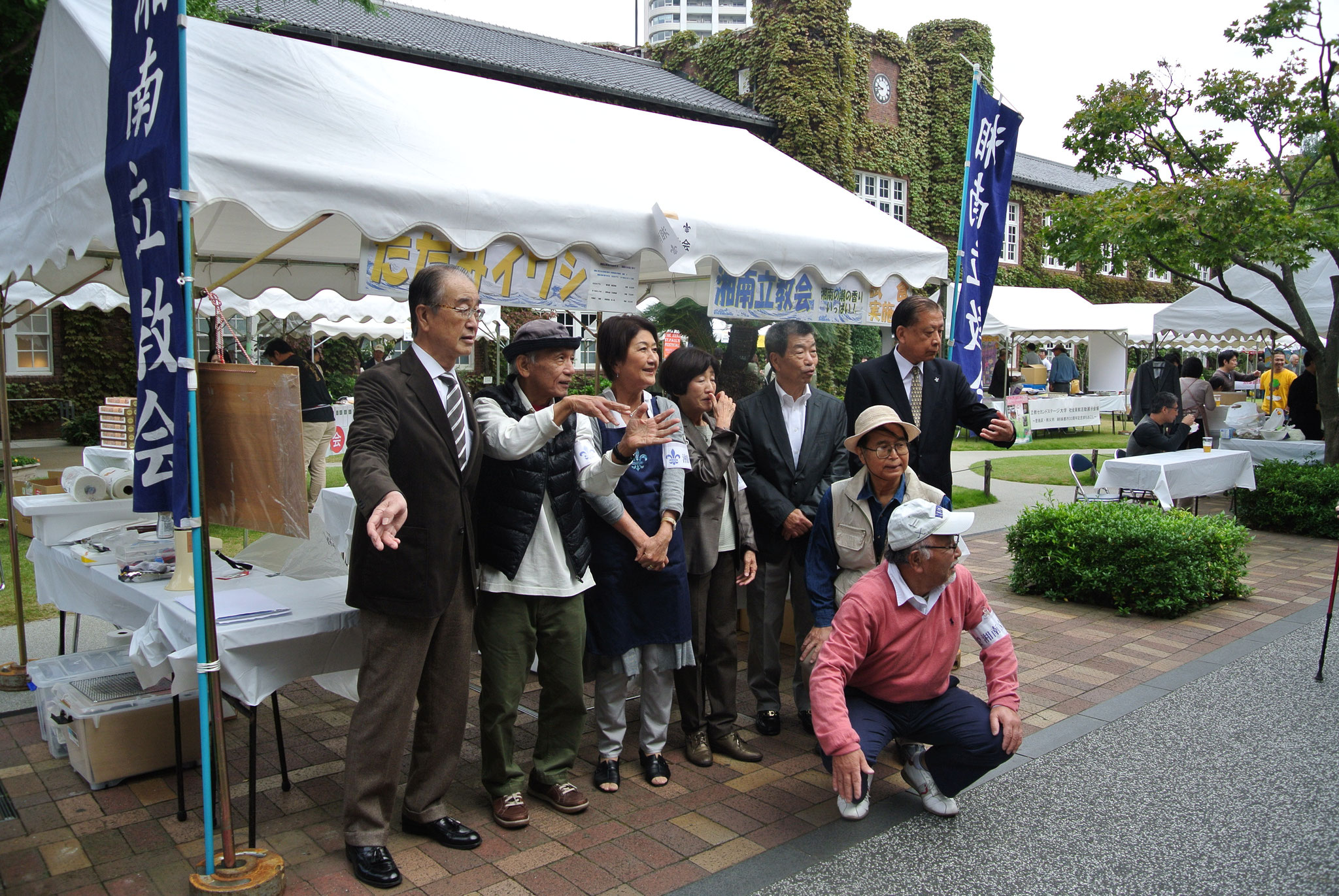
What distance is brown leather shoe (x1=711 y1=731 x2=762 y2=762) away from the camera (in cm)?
414

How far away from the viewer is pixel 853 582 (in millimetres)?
3945

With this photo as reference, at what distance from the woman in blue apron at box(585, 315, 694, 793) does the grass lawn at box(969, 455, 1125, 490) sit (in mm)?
8792

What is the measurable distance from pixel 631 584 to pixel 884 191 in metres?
28.2

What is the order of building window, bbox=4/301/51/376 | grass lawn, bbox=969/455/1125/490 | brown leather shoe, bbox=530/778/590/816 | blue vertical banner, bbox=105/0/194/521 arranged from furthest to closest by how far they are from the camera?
1. building window, bbox=4/301/51/376
2. grass lawn, bbox=969/455/1125/490
3. brown leather shoe, bbox=530/778/590/816
4. blue vertical banner, bbox=105/0/194/521

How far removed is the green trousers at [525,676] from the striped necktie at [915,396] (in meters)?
2.06

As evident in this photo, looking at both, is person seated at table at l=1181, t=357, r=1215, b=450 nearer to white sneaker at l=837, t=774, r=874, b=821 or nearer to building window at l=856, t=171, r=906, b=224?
white sneaker at l=837, t=774, r=874, b=821

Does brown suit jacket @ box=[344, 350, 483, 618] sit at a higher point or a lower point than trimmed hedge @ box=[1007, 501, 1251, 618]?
higher

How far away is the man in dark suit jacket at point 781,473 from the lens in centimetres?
434

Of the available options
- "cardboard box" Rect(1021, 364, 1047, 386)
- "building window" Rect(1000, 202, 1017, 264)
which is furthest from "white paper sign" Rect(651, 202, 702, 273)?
"building window" Rect(1000, 202, 1017, 264)

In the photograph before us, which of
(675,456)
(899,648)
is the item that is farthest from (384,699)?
(899,648)

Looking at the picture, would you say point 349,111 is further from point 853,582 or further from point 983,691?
point 983,691

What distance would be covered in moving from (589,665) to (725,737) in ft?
2.58

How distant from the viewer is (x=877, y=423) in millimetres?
3730

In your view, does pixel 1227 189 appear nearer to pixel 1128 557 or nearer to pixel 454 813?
pixel 1128 557
